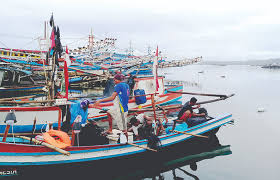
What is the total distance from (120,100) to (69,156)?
2519mm

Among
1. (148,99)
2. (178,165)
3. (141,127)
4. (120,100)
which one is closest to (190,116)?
(178,165)

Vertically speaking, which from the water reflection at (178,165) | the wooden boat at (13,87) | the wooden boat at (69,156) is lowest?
the water reflection at (178,165)

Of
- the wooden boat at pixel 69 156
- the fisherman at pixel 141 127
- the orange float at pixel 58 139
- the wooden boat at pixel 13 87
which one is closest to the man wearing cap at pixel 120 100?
the fisherman at pixel 141 127

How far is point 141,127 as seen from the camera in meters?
8.64

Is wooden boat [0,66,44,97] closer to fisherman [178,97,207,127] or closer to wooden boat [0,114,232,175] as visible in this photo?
wooden boat [0,114,232,175]

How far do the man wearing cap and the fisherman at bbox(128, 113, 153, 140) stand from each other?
57cm

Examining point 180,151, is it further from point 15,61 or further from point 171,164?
point 15,61

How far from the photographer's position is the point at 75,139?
703cm

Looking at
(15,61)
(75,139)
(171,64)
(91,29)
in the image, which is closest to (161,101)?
(75,139)

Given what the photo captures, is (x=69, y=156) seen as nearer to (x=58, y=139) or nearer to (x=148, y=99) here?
(x=58, y=139)

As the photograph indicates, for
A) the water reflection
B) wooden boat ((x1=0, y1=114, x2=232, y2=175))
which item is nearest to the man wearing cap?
wooden boat ((x1=0, y1=114, x2=232, y2=175))

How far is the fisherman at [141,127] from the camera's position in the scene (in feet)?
27.7

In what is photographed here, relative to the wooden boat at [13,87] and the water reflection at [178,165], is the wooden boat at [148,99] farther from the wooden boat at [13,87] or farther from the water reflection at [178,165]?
the wooden boat at [13,87]

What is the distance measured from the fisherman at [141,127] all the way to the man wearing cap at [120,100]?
57 cm
